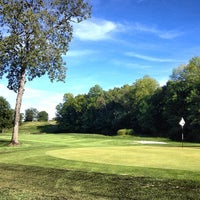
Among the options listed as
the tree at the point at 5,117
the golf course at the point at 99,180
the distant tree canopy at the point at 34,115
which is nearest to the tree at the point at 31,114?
the distant tree canopy at the point at 34,115

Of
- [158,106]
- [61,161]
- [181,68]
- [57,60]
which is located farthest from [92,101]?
[61,161]

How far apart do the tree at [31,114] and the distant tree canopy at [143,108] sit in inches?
1327

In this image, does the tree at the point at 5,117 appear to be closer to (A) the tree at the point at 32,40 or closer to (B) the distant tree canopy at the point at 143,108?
(B) the distant tree canopy at the point at 143,108

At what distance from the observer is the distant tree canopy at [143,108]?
54875 millimetres

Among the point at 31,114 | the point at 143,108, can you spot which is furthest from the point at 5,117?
the point at 31,114

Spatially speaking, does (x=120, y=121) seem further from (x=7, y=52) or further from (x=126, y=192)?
(x=126, y=192)

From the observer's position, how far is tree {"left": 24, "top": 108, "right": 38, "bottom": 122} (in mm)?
143625

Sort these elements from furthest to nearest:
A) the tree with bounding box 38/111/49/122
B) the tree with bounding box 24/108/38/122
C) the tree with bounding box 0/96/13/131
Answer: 1. the tree with bounding box 38/111/49/122
2. the tree with bounding box 24/108/38/122
3. the tree with bounding box 0/96/13/131

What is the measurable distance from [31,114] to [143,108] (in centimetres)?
8803

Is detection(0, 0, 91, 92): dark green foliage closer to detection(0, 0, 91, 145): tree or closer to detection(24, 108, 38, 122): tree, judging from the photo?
detection(0, 0, 91, 145): tree

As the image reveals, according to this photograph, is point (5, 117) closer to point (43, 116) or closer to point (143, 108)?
point (143, 108)

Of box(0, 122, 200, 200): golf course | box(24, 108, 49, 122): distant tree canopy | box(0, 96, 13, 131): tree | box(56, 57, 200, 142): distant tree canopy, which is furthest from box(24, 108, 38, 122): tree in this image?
box(0, 122, 200, 200): golf course

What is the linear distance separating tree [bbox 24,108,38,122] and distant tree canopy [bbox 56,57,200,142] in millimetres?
33698

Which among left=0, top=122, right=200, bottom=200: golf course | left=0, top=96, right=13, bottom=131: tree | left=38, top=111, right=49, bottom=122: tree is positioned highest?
left=38, top=111, right=49, bottom=122: tree
